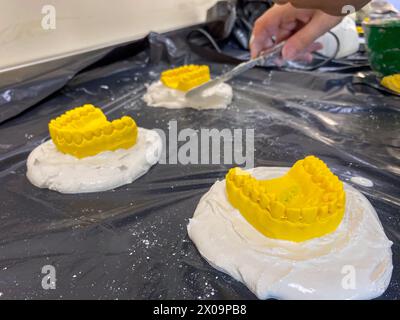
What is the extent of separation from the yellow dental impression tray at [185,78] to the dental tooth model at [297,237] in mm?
627

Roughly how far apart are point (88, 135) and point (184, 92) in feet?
1.62

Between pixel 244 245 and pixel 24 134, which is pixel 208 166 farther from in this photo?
pixel 24 134

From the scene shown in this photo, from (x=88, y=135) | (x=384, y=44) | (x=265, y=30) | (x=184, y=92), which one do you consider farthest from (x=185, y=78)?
(x=384, y=44)

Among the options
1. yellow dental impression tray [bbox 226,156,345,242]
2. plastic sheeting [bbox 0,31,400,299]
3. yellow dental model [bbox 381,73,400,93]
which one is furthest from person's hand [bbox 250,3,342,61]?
yellow dental impression tray [bbox 226,156,345,242]

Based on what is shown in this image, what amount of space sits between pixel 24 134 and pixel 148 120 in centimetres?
35

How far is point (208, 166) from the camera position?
0.87 metres

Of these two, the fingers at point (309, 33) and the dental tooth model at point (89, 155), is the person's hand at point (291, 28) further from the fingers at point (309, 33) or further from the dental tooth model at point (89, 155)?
the dental tooth model at point (89, 155)

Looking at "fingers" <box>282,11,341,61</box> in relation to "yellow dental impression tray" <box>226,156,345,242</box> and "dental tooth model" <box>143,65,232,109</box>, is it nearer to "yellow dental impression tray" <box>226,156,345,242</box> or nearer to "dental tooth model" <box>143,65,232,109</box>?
"dental tooth model" <box>143,65,232,109</box>

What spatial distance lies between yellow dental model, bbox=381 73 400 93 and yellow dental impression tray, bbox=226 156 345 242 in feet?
2.38

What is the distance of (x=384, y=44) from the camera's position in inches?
48.3

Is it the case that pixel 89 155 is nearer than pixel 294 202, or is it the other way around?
pixel 294 202

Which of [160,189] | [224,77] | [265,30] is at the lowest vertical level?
[160,189]

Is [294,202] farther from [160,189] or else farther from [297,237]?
[160,189]

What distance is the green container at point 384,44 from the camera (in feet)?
3.91
